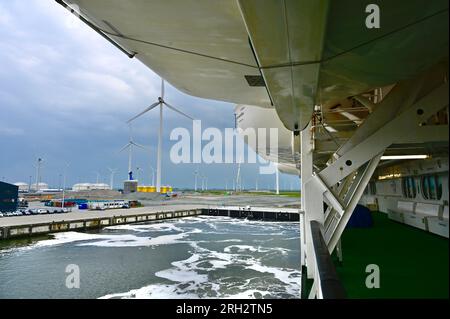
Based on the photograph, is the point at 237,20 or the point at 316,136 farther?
the point at 316,136

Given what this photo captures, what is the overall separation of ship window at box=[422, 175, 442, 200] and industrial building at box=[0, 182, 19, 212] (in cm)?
5156

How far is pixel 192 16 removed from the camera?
119 inches

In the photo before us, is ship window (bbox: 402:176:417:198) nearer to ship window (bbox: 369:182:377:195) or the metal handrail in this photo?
ship window (bbox: 369:182:377:195)

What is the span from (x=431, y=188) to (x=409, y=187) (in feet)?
7.51

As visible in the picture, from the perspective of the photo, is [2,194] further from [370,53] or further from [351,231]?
[370,53]

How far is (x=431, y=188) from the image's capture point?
9.27 m

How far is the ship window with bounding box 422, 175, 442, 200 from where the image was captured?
8798 mm

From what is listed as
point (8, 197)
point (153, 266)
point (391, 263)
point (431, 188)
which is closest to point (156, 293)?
point (153, 266)

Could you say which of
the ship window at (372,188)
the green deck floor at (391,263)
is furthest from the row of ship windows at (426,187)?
the ship window at (372,188)

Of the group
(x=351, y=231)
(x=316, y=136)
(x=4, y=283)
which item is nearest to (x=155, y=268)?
(x=4, y=283)

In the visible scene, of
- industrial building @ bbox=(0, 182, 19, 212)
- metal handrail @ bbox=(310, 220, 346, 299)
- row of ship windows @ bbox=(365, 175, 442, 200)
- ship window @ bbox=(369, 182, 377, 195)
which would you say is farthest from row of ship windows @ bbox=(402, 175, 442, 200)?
industrial building @ bbox=(0, 182, 19, 212)

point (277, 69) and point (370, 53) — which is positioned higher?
point (370, 53)

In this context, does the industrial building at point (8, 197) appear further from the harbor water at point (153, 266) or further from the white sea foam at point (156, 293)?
the white sea foam at point (156, 293)

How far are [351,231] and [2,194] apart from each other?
2017 inches
